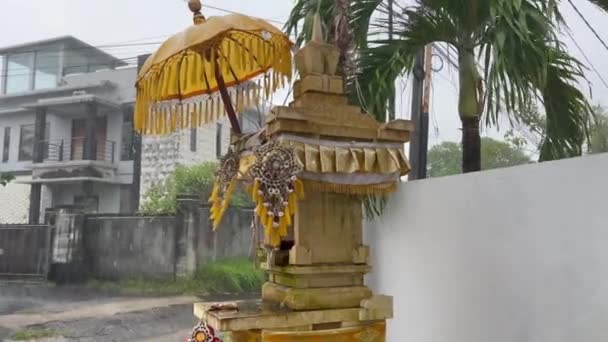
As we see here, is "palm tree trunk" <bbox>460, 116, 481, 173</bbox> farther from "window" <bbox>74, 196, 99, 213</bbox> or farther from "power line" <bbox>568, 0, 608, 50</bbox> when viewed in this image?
"window" <bbox>74, 196, 99, 213</bbox>

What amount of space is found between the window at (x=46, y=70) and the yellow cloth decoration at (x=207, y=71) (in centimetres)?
699

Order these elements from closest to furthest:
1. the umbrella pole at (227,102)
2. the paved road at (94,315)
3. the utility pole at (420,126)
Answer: the umbrella pole at (227,102), the utility pole at (420,126), the paved road at (94,315)

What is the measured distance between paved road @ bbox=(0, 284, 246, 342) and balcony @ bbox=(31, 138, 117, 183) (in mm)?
2147

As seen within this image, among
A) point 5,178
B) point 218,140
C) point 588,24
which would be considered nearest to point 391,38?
point 588,24

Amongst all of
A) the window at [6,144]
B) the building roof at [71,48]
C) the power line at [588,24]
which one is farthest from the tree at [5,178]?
the power line at [588,24]

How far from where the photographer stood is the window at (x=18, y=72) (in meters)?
7.69

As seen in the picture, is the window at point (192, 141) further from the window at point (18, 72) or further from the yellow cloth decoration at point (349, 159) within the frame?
the yellow cloth decoration at point (349, 159)

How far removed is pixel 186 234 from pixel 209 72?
3.98m

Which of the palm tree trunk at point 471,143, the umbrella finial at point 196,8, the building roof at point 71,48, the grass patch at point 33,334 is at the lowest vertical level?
the grass patch at point 33,334

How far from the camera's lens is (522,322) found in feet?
5.37

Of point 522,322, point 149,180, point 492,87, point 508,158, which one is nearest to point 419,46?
point 492,87

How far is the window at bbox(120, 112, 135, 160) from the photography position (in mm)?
7355

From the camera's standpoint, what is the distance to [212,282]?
538 centimetres

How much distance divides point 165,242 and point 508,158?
4.58 m
